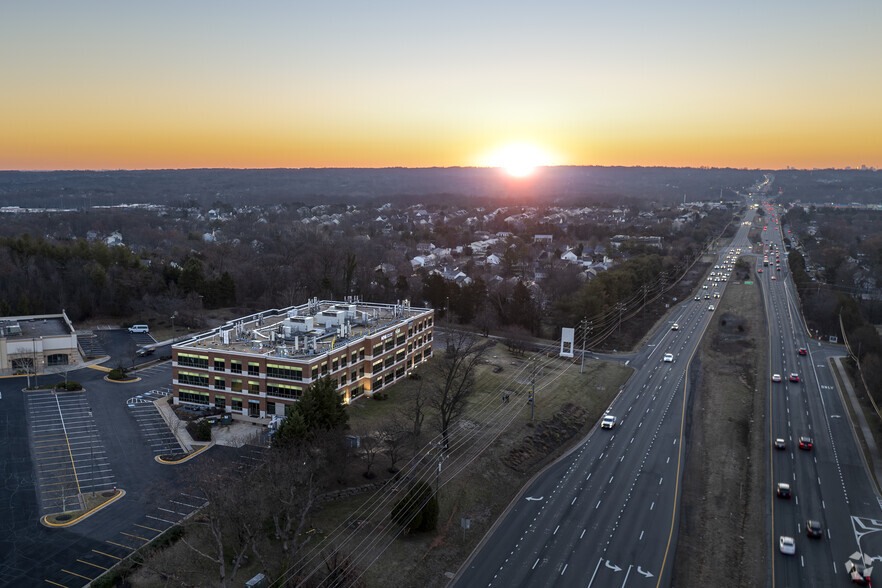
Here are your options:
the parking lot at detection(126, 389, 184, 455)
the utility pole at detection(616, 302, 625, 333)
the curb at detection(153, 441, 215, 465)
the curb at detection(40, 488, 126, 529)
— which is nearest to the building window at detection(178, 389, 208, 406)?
the parking lot at detection(126, 389, 184, 455)

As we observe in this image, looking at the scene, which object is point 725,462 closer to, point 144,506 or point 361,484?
point 361,484

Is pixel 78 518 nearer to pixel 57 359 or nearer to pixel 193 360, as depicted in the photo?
pixel 193 360

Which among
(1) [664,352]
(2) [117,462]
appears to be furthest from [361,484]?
(1) [664,352]

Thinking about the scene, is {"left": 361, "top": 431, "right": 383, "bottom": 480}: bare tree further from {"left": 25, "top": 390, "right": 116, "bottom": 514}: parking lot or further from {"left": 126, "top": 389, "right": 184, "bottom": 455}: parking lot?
{"left": 25, "top": 390, "right": 116, "bottom": 514}: parking lot

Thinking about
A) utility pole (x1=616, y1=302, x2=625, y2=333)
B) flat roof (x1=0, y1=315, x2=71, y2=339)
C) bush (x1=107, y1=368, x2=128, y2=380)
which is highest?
flat roof (x1=0, y1=315, x2=71, y2=339)

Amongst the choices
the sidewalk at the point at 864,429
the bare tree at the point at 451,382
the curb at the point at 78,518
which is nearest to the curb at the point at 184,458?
the curb at the point at 78,518

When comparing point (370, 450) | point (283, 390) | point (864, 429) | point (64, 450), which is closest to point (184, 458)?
point (64, 450)
